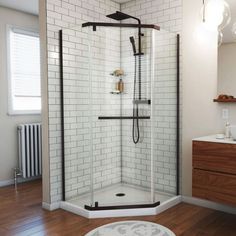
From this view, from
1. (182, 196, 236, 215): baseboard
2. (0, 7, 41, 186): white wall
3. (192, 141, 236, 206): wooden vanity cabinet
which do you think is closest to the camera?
(192, 141, 236, 206): wooden vanity cabinet

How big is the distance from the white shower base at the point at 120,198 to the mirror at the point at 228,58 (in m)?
1.42

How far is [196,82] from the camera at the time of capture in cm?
327

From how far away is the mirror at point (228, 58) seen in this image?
299cm

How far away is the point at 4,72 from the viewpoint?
4133 mm

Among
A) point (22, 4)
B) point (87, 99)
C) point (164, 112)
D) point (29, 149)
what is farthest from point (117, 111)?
point (22, 4)

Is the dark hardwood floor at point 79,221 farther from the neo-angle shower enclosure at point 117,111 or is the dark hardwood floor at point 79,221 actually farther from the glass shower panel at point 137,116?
the glass shower panel at point 137,116

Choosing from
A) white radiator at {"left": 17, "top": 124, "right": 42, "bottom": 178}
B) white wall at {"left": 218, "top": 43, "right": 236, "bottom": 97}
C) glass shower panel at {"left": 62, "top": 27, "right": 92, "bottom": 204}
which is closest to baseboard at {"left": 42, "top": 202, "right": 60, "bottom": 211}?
glass shower panel at {"left": 62, "top": 27, "right": 92, "bottom": 204}

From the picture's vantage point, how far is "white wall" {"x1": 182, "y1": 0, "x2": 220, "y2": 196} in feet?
10.4

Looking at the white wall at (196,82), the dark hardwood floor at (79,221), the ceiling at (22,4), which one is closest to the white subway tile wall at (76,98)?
the white wall at (196,82)

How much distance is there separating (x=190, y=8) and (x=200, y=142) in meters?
1.59

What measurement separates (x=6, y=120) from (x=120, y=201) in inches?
85.0

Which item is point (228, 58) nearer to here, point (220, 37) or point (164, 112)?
point (220, 37)

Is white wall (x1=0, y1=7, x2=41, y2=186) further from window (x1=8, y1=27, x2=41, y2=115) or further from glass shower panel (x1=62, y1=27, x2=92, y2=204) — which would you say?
glass shower panel (x1=62, y1=27, x2=92, y2=204)

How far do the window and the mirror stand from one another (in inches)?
111
